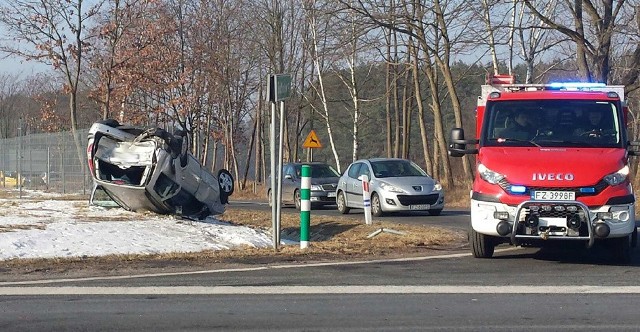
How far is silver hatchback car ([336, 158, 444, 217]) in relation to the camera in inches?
829

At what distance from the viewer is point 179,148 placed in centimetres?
1588

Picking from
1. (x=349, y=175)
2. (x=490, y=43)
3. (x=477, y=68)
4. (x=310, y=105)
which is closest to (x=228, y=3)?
(x=310, y=105)

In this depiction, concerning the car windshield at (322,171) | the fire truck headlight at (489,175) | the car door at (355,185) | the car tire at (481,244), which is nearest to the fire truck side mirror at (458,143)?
the fire truck headlight at (489,175)

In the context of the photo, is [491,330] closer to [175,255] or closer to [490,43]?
[175,255]

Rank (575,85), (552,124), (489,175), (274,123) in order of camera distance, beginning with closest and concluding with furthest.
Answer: (489,175), (552,124), (575,85), (274,123)

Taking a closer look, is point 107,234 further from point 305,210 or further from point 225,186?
point 225,186

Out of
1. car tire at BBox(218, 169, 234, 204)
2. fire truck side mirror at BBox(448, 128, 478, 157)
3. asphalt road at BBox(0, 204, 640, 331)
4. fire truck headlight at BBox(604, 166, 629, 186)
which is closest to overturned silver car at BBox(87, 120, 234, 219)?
car tire at BBox(218, 169, 234, 204)

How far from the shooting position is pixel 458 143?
39.1 feet

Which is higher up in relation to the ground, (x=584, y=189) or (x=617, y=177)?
(x=617, y=177)

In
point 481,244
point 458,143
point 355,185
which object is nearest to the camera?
point 481,244

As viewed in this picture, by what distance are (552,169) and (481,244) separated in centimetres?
146

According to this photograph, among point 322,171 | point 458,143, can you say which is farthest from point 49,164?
point 458,143

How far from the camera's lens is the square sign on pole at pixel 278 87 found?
12.5 m

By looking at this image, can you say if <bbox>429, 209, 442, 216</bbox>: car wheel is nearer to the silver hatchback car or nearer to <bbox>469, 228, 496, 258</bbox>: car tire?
the silver hatchback car
